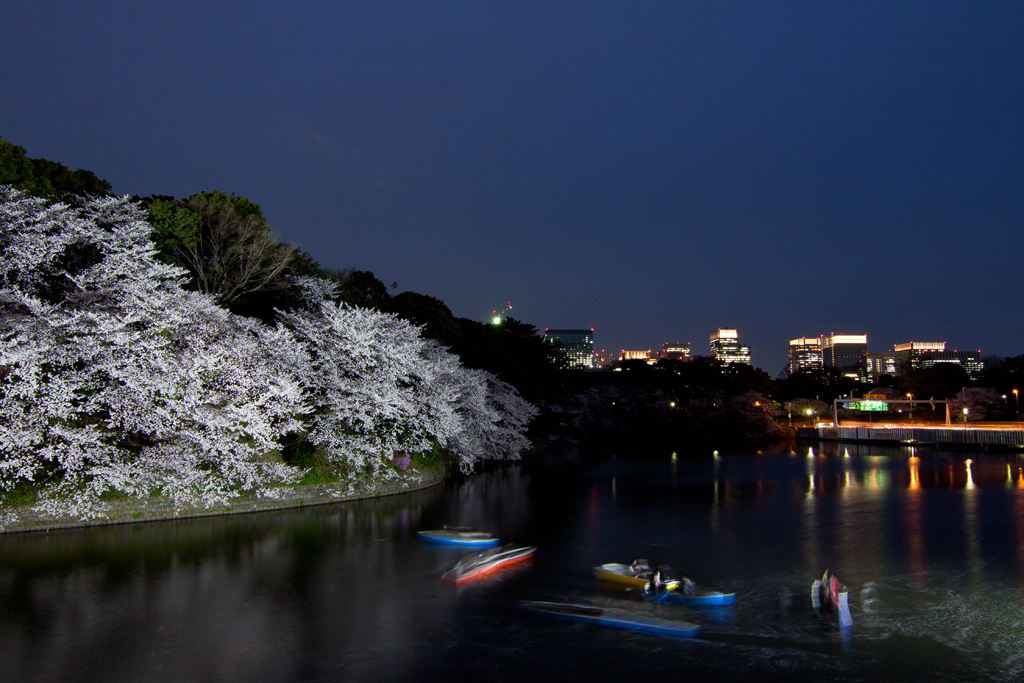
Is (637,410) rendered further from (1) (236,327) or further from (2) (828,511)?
(1) (236,327)

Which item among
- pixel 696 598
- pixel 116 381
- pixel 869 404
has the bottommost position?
pixel 696 598

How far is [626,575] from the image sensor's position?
→ 50.0ft

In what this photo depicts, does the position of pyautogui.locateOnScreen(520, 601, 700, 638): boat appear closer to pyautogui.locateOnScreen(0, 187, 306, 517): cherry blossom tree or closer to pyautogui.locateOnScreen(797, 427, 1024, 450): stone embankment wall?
pyautogui.locateOnScreen(0, 187, 306, 517): cherry blossom tree

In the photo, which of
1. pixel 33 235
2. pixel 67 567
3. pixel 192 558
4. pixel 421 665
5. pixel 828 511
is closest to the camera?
pixel 421 665

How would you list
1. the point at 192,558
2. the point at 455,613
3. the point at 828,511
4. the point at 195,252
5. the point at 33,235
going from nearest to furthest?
the point at 455,613 < the point at 192,558 < the point at 33,235 < the point at 828,511 < the point at 195,252

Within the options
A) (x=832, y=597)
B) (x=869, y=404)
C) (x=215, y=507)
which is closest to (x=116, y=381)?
(x=215, y=507)

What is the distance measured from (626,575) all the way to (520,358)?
3996 cm

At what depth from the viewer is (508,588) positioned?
15453mm

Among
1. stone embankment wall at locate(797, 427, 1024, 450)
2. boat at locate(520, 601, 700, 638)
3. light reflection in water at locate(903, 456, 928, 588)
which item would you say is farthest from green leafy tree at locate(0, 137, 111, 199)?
stone embankment wall at locate(797, 427, 1024, 450)

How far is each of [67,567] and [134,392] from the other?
5355mm

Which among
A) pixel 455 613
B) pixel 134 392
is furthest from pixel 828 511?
pixel 134 392

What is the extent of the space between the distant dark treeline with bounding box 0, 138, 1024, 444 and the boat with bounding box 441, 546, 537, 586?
19.0 m

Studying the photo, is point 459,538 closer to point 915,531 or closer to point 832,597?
point 832,597

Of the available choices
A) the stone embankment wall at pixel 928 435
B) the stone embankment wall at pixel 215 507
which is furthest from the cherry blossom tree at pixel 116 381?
the stone embankment wall at pixel 928 435
